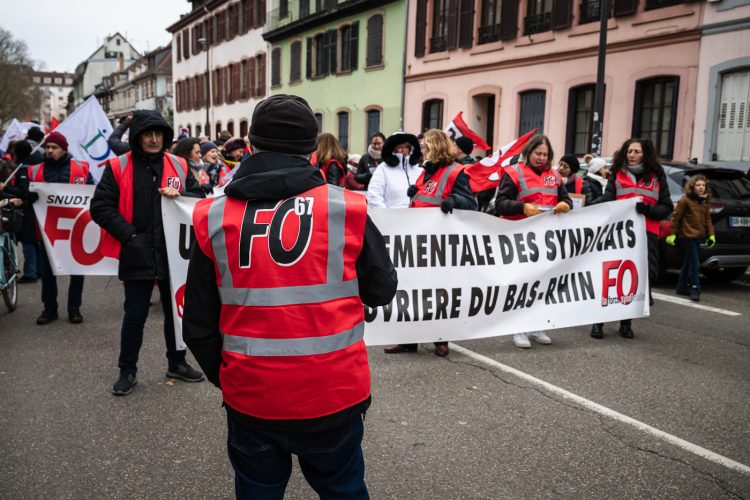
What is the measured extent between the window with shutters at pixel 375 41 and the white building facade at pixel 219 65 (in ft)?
36.7

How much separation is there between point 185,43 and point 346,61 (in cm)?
2611

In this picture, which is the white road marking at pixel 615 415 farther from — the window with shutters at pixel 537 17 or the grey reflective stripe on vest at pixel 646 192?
the window with shutters at pixel 537 17

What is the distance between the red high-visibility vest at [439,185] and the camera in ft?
18.2

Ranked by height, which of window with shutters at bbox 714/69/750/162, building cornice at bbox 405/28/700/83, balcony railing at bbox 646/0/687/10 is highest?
balcony railing at bbox 646/0/687/10

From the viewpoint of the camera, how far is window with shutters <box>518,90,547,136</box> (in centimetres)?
1859

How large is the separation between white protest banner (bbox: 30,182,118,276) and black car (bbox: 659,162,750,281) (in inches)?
287

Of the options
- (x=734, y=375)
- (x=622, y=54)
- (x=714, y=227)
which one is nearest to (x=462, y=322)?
(x=734, y=375)

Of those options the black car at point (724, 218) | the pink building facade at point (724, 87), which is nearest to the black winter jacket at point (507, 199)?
the black car at point (724, 218)

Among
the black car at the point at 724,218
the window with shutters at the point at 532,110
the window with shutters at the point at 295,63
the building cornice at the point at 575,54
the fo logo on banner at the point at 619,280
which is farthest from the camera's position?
the window with shutters at the point at 295,63

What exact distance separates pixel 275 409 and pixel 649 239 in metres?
5.26

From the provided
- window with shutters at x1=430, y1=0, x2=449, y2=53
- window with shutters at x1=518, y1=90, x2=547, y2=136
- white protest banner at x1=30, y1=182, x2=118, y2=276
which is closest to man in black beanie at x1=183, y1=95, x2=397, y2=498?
white protest banner at x1=30, y1=182, x2=118, y2=276

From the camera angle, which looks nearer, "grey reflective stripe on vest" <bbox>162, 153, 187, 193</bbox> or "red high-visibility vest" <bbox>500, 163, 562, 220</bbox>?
"grey reflective stripe on vest" <bbox>162, 153, 187, 193</bbox>

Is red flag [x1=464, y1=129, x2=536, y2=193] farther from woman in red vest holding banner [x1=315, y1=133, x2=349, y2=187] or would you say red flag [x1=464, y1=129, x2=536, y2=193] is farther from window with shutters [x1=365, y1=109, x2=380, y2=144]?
window with shutters [x1=365, y1=109, x2=380, y2=144]

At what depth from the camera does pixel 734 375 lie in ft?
17.0
